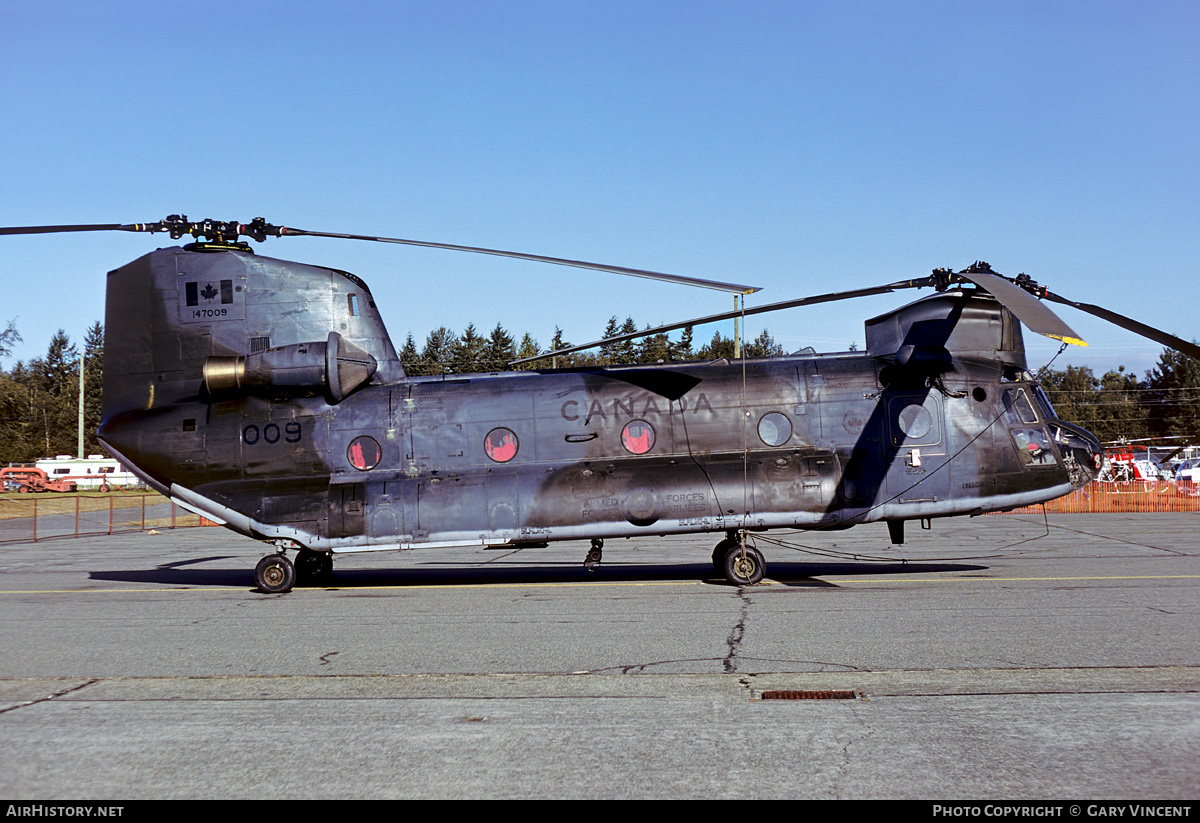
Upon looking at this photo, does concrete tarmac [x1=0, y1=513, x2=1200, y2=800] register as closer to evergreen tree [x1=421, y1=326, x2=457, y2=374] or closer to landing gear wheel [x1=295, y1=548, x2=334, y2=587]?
landing gear wheel [x1=295, y1=548, x2=334, y2=587]

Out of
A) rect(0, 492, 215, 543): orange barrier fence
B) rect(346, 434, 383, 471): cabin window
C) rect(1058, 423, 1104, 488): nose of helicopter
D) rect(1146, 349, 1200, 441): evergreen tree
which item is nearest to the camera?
rect(1058, 423, 1104, 488): nose of helicopter

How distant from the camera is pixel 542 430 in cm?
1619

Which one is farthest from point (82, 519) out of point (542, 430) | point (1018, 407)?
point (1018, 407)

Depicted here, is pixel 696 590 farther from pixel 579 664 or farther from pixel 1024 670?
pixel 1024 670

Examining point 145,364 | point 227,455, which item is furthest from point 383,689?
point 145,364

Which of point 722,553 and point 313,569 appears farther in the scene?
point 313,569

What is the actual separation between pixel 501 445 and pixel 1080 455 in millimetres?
10160

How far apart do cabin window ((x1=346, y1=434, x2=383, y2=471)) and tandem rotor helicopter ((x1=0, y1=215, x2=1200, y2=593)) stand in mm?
25

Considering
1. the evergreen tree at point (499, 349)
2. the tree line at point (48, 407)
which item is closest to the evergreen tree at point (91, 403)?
the tree line at point (48, 407)

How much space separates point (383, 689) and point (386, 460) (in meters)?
8.19

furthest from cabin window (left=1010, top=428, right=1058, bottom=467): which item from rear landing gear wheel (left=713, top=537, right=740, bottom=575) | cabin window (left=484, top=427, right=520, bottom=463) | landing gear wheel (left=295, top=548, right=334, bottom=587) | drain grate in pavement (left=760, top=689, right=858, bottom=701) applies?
landing gear wheel (left=295, top=548, right=334, bottom=587)

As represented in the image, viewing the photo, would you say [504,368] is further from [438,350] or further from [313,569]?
[313,569]

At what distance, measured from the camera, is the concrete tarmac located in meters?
5.86

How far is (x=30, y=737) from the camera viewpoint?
7.02 meters
